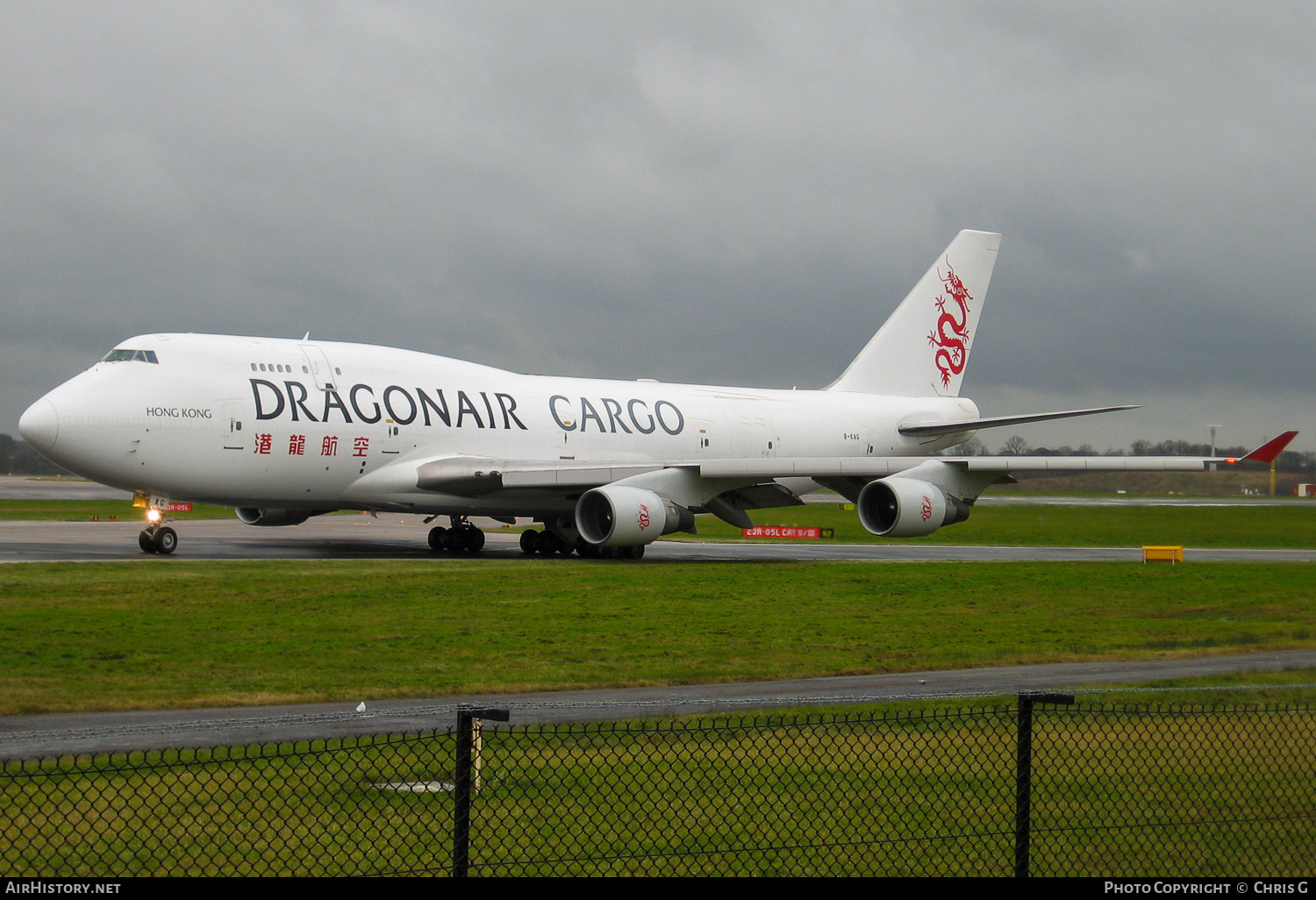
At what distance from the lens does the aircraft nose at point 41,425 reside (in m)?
26.6

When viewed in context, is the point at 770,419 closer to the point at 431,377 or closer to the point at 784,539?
the point at 784,539

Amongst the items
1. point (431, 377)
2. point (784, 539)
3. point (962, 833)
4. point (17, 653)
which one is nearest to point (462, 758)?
point (962, 833)

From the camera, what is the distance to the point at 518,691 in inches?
534

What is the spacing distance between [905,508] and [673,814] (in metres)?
24.0

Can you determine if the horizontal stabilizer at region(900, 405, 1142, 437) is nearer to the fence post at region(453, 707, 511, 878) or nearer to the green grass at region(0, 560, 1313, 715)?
the green grass at region(0, 560, 1313, 715)

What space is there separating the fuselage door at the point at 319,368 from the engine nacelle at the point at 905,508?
13.1 m

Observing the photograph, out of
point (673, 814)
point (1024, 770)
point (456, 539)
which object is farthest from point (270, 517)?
point (1024, 770)

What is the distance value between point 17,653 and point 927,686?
10.3 metres

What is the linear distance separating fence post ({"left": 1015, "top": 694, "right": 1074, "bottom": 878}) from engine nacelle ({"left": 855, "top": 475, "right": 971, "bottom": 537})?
25.1 m

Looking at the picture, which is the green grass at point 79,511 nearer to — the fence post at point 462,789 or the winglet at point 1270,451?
the winglet at point 1270,451

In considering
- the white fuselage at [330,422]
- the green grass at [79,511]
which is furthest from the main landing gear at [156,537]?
the green grass at [79,511]

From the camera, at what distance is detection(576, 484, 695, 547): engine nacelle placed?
2986 centimetres

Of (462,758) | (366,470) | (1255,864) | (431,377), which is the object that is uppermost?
(431,377)

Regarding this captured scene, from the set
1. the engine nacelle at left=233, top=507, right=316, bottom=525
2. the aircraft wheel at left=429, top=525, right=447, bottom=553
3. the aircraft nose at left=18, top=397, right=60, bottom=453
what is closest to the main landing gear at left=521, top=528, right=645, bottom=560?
the aircraft wheel at left=429, top=525, right=447, bottom=553
